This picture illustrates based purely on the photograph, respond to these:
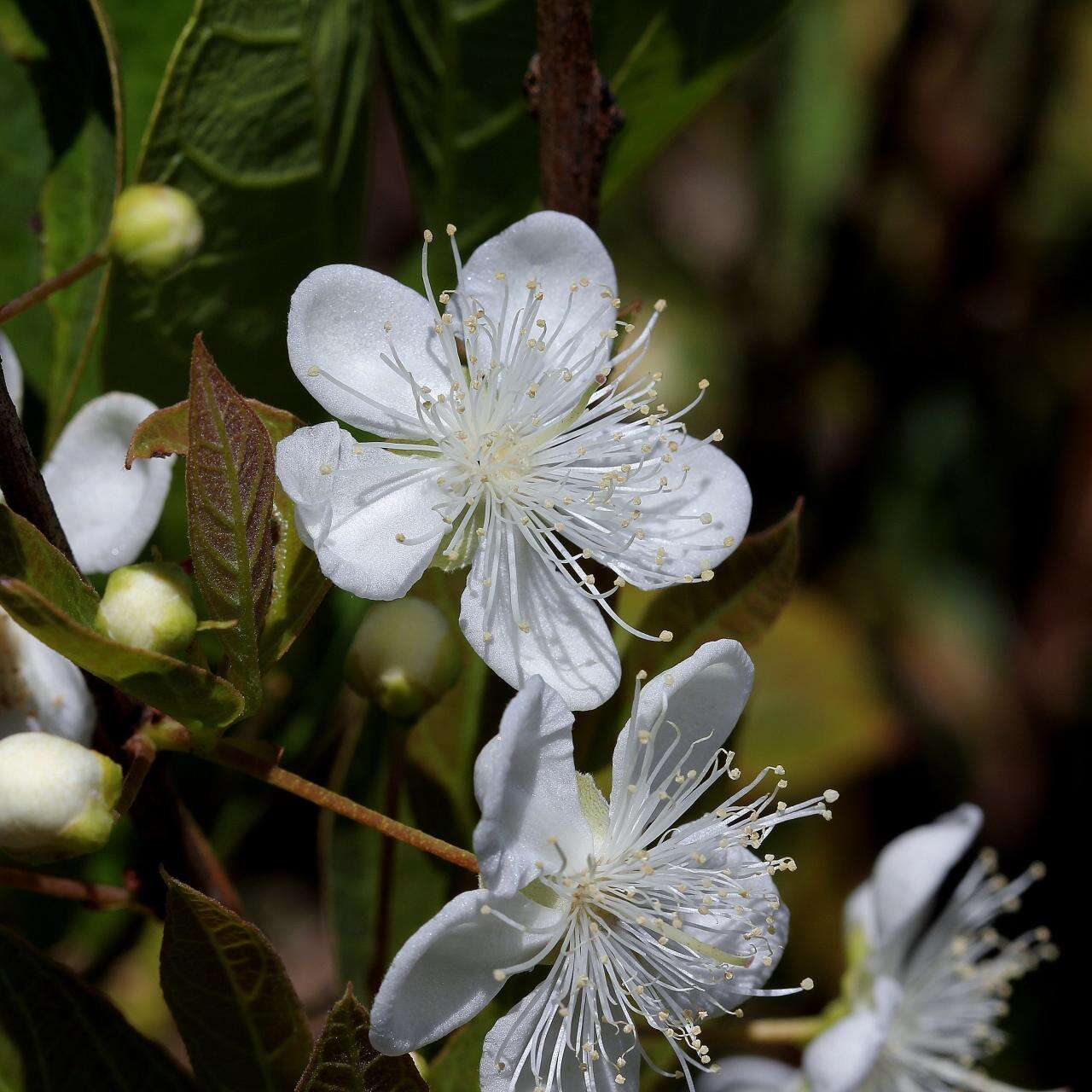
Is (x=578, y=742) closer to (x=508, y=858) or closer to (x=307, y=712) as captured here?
(x=508, y=858)

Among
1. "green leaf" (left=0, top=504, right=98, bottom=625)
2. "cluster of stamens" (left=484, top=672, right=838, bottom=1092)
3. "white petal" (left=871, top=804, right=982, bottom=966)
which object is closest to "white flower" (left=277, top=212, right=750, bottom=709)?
"cluster of stamens" (left=484, top=672, right=838, bottom=1092)

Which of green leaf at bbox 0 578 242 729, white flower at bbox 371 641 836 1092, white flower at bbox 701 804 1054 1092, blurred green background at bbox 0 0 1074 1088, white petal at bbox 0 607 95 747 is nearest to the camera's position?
green leaf at bbox 0 578 242 729

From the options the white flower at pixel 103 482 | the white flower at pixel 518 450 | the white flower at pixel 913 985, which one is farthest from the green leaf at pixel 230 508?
the white flower at pixel 913 985

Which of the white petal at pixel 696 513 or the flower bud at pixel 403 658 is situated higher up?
the white petal at pixel 696 513

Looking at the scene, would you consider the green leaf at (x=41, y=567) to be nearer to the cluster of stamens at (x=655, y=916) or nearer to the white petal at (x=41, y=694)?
the white petal at (x=41, y=694)

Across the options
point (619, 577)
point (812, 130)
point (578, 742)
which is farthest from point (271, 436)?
point (812, 130)

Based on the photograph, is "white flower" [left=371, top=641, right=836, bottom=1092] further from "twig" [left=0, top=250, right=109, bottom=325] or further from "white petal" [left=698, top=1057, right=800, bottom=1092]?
"twig" [left=0, top=250, right=109, bottom=325]
